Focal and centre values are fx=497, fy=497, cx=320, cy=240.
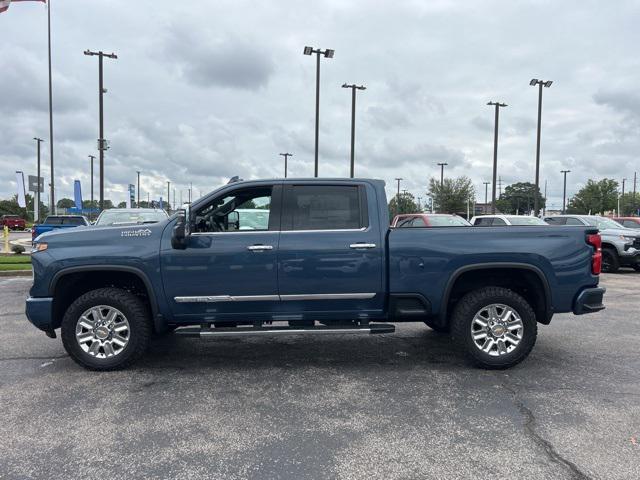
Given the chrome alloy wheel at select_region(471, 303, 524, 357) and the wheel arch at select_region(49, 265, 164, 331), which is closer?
the wheel arch at select_region(49, 265, 164, 331)

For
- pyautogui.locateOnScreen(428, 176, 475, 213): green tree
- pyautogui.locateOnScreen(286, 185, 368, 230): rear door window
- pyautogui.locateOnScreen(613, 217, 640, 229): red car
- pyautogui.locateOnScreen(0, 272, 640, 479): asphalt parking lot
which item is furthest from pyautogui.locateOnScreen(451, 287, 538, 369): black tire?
pyautogui.locateOnScreen(428, 176, 475, 213): green tree

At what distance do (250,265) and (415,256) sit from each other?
5.33 feet

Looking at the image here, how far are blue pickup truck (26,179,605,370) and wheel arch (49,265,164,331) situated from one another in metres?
0.02

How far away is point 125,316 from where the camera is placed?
4910 mm

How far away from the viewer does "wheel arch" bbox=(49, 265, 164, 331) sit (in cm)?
483

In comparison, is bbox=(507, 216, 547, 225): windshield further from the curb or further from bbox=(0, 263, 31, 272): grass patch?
bbox=(0, 263, 31, 272): grass patch

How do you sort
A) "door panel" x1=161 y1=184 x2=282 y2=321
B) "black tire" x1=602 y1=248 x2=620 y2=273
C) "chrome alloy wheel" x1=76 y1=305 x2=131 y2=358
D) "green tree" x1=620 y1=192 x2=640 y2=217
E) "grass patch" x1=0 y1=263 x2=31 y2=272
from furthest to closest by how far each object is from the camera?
"green tree" x1=620 y1=192 x2=640 y2=217, "black tire" x1=602 y1=248 x2=620 y2=273, "grass patch" x1=0 y1=263 x2=31 y2=272, "chrome alloy wheel" x1=76 y1=305 x2=131 y2=358, "door panel" x1=161 y1=184 x2=282 y2=321

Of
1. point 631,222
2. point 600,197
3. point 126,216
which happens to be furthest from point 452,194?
point 126,216

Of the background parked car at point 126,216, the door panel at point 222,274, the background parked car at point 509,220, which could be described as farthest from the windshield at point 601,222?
the door panel at point 222,274

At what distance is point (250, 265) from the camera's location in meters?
4.82

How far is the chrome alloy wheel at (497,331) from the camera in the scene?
501 centimetres

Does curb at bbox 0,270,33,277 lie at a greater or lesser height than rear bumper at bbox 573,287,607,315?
lesser

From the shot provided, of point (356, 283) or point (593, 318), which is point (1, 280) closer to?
point (356, 283)

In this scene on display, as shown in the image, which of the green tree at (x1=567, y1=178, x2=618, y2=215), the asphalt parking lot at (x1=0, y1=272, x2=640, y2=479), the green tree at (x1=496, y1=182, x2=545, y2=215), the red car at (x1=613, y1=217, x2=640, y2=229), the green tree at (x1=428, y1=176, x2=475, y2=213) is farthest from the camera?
the green tree at (x1=496, y1=182, x2=545, y2=215)
